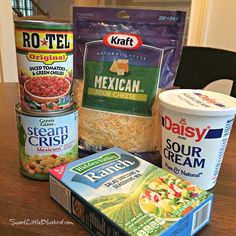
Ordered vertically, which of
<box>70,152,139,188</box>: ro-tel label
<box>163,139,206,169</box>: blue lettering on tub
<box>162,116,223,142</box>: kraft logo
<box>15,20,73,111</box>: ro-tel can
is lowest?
<box>70,152,139,188</box>: ro-tel label

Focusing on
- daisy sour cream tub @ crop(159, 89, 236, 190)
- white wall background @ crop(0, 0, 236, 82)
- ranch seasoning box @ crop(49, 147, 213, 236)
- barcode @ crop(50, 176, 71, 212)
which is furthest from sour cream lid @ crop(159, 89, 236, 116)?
white wall background @ crop(0, 0, 236, 82)

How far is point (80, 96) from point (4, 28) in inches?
72.6

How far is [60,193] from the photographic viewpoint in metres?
0.44

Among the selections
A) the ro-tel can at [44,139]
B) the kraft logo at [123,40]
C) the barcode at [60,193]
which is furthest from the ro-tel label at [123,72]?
the barcode at [60,193]

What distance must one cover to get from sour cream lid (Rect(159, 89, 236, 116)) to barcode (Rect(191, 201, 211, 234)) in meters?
0.14

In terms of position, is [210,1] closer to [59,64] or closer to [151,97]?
[151,97]

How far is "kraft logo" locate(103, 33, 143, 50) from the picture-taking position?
1.83 feet

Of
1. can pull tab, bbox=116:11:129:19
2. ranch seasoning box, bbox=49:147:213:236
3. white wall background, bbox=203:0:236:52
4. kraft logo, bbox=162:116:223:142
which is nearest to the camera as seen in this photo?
ranch seasoning box, bbox=49:147:213:236

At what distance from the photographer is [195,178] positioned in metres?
0.49

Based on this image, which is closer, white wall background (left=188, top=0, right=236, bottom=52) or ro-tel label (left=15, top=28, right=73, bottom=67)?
ro-tel label (left=15, top=28, right=73, bottom=67)

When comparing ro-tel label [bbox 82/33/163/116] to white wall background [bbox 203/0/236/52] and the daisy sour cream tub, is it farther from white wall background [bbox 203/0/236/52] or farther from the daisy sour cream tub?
white wall background [bbox 203/0/236/52]

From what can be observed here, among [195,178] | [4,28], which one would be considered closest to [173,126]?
[195,178]

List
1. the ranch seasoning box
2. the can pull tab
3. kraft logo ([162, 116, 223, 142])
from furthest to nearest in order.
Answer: the can pull tab < kraft logo ([162, 116, 223, 142]) < the ranch seasoning box

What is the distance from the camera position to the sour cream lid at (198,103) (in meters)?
0.44
